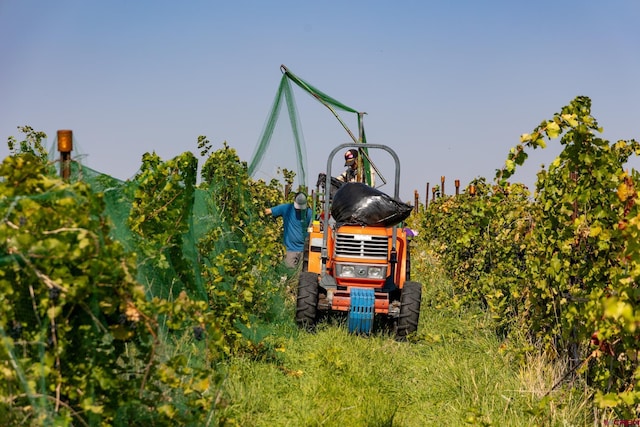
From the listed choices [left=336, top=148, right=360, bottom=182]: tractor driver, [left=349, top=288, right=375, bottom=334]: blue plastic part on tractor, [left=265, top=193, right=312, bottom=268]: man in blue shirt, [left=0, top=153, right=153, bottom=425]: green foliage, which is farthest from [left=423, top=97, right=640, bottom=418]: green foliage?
[left=265, top=193, right=312, bottom=268]: man in blue shirt

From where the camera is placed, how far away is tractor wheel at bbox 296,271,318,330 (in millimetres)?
7160

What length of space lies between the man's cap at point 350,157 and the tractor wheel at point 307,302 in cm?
275

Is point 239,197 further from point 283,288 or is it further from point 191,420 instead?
point 191,420

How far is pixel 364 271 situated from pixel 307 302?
2.21 ft

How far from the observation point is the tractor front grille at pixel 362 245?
7254 mm

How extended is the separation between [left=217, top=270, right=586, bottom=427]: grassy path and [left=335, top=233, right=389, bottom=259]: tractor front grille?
820 mm

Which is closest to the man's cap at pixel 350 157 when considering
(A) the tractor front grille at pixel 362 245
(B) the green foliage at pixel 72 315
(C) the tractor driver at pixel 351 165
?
(C) the tractor driver at pixel 351 165

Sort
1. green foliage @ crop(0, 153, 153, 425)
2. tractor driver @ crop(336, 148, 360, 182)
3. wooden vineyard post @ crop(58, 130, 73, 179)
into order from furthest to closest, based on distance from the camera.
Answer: tractor driver @ crop(336, 148, 360, 182) < wooden vineyard post @ crop(58, 130, 73, 179) < green foliage @ crop(0, 153, 153, 425)

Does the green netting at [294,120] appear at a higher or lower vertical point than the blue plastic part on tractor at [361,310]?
higher

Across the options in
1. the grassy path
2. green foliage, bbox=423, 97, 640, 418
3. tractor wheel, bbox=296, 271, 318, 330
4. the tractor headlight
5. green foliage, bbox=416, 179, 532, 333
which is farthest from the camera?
the tractor headlight

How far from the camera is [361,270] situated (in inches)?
286

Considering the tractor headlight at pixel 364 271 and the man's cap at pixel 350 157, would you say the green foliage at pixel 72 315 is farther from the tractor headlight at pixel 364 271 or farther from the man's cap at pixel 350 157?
the man's cap at pixel 350 157

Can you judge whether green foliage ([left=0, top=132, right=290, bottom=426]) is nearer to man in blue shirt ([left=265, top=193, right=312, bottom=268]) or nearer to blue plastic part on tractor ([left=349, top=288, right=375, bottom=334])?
blue plastic part on tractor ([left=349, top=288, right=375, bottom=334])

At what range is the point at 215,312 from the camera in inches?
225
